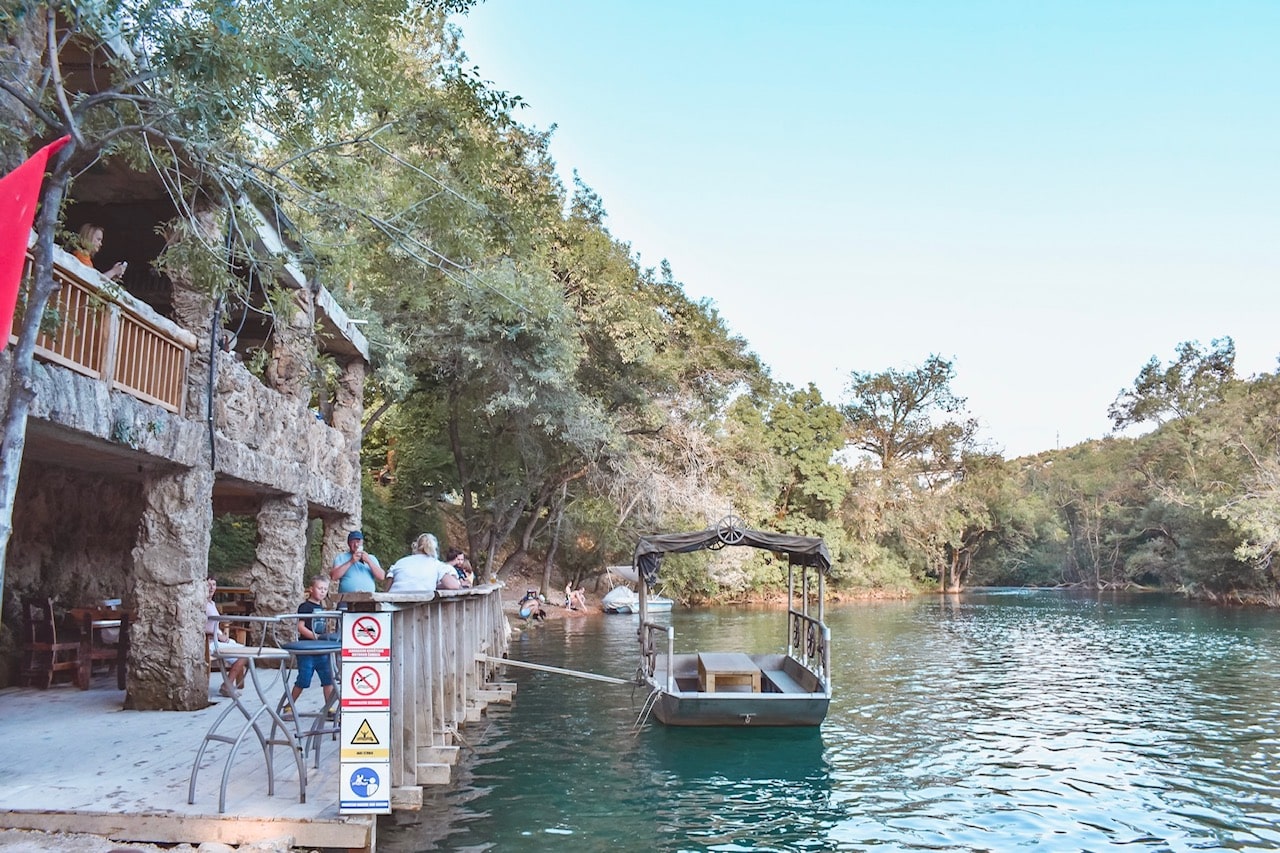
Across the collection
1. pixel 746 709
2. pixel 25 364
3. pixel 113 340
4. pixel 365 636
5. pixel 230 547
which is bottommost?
pixel 746 709

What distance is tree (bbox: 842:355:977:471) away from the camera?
177 ft

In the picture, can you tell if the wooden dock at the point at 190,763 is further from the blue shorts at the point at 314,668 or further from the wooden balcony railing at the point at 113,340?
the wooden balcony railing at the point at 113,340

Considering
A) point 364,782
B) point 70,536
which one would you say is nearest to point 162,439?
point 364,782

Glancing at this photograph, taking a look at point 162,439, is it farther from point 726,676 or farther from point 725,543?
point 726,676

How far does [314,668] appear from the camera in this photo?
10.2 m

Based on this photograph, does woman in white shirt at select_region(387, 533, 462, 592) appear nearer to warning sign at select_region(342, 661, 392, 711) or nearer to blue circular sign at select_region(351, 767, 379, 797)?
warning sign at select_region(342, 661, 392, 711)

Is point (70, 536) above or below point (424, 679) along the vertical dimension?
above

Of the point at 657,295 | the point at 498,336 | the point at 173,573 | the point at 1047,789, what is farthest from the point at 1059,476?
the point at 173,573

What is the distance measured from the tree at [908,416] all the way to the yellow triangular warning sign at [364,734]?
49.5m

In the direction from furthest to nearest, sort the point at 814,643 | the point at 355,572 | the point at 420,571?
the point at 814,643
the point at 355,572
the point at 420,571

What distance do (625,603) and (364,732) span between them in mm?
30717

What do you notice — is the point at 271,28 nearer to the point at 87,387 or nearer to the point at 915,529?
the point at 87,387

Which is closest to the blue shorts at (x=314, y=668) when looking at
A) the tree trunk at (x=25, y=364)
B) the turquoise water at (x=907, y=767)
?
the turquoise water at (x=907, y=767)

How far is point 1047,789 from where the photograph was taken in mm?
10227
